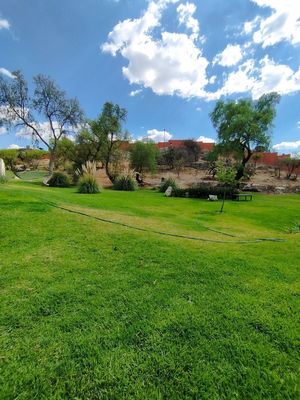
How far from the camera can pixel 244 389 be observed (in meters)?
1.41

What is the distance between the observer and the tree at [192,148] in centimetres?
4353

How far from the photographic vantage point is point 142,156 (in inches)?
974

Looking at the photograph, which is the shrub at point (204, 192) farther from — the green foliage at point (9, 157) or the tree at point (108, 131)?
the green foliage at point (9, 157)

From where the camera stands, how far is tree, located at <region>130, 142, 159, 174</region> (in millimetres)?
24688

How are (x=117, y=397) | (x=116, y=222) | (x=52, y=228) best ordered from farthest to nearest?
(x=116, y=222)
(x=52, y=228)
(x=117, y=397)

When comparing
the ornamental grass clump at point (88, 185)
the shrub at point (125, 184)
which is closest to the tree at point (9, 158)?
the shrub at point (125, 184)

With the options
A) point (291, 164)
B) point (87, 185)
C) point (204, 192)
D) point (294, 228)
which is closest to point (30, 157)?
point (87, 185)

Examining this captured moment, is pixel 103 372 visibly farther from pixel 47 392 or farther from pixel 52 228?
pixel 52 228

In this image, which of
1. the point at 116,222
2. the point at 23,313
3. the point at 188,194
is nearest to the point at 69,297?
the point at 23,313

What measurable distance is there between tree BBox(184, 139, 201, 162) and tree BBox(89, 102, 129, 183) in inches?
951

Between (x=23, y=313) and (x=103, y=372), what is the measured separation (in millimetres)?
973

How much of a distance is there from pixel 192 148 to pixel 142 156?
73.1 ft

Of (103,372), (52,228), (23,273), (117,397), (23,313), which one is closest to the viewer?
(117,397)

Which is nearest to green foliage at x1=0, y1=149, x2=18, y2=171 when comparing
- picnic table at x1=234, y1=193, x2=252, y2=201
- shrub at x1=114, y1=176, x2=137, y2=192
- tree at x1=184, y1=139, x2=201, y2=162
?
shrub at x1=114, y1=176, x2=137, y2=192
